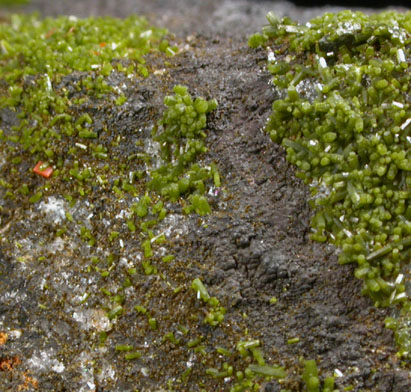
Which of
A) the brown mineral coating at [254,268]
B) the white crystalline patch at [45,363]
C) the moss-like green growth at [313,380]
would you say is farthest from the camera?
the white crystalline patch at [45,363]

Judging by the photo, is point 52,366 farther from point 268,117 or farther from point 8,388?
point 268,117

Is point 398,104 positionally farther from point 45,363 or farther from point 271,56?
point 45,363

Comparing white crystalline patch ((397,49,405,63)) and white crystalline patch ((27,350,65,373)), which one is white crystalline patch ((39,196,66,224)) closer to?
white crystalline patch ((27,350,65,373))

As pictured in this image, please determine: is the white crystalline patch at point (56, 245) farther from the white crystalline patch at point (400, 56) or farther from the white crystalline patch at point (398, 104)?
the white crystalline patch at point (400, 56)

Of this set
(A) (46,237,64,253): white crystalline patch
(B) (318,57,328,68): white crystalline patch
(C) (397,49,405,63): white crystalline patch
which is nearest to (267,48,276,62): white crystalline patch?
(B) (318,57,328,68): white crystalline patch

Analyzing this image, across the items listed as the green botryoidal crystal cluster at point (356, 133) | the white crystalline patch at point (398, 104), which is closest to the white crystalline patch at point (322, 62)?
the green botryoidal crystal cluster at point (356, 133)

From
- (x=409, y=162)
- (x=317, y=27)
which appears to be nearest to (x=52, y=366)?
(x=409, y=162)
